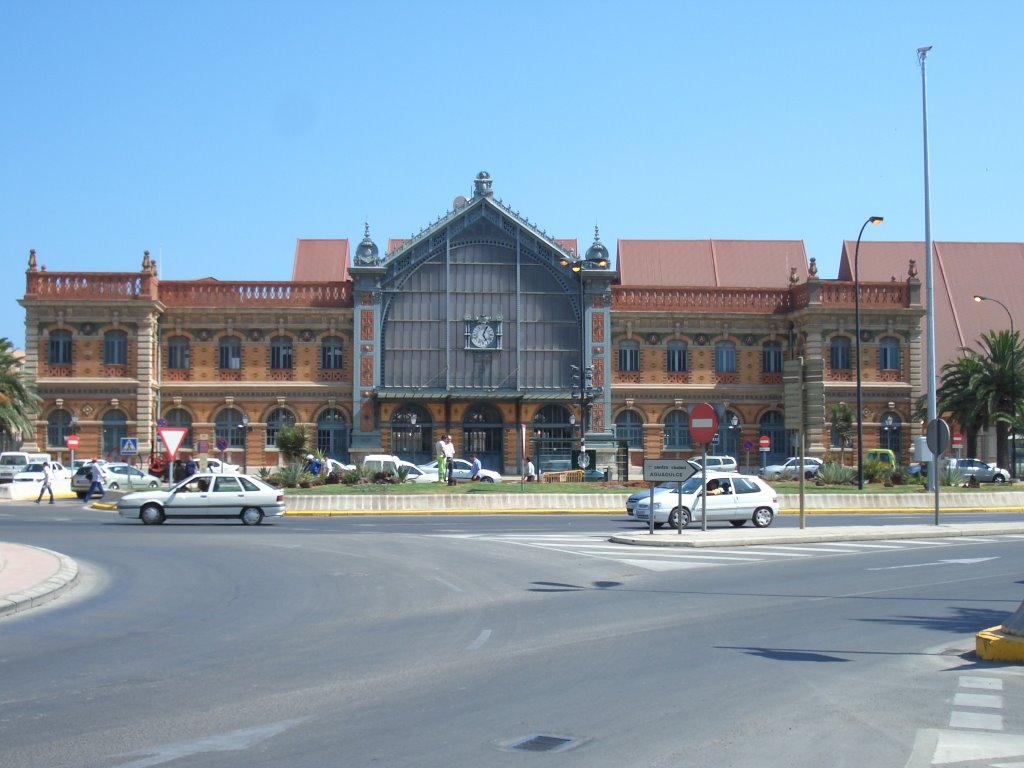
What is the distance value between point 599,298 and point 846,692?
171ft

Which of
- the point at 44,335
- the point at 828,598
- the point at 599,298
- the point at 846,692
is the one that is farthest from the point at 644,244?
the point at 846,692

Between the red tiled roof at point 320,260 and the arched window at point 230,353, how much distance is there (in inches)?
440

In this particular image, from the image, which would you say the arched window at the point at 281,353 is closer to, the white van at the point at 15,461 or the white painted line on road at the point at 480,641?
the white van at the point at 15,461

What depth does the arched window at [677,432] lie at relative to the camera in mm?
62562

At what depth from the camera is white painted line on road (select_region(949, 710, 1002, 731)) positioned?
8820mm

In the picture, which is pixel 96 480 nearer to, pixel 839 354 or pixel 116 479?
pixel 116 479

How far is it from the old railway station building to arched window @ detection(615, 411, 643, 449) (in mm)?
95

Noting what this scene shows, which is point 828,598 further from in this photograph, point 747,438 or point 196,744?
point 747,438

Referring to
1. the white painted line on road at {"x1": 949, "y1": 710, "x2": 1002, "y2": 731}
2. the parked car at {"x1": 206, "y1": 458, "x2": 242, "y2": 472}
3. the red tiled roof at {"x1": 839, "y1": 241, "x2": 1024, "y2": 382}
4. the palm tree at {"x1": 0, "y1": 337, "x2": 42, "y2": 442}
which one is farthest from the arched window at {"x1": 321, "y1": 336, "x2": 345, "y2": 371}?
the white painted line on road at {"x1": 949, "y1": 710, "x2": 1002, "y2": 731}

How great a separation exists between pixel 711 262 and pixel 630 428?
52.0 feet

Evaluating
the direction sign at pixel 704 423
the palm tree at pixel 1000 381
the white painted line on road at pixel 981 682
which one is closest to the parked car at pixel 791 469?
the palm tree at pixel 1000 381

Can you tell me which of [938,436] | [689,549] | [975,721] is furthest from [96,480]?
[975,721]

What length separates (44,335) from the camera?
59031mm

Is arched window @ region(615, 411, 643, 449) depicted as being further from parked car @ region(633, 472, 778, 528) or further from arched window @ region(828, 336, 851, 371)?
parked car @ region(633, 472, 778, 528)
